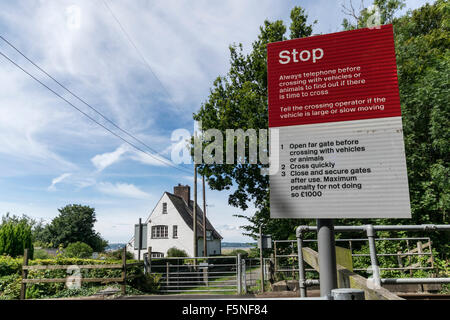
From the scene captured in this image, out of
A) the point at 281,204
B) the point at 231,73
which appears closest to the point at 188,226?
the point at 231,73

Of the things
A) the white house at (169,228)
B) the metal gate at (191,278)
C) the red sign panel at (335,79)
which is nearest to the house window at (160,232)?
the white house at (169,228)

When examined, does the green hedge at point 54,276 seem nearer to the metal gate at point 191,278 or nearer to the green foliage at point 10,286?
the green foliage at point 10,286

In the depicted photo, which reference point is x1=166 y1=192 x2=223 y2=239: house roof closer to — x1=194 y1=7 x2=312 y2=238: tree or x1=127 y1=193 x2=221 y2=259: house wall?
x1=127 y1=193 x2=221 y2=259: house wall

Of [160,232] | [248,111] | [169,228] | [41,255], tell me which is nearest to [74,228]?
[160,232]

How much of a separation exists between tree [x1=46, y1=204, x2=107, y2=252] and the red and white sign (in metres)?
48.4

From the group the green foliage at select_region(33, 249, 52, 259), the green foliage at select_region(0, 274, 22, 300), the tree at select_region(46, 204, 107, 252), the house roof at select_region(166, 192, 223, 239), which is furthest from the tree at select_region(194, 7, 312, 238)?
the tree at select_region(46, 204, 107, 252)

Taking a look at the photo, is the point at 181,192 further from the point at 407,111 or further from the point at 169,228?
the point at 407,111

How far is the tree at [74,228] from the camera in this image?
44.5 metres

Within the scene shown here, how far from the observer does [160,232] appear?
113ft

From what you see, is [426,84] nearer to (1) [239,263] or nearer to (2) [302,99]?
(1) [239,263]

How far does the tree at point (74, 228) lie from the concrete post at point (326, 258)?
158 feet

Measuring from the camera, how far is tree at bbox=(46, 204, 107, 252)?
44.5 m

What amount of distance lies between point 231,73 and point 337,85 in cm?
1595
